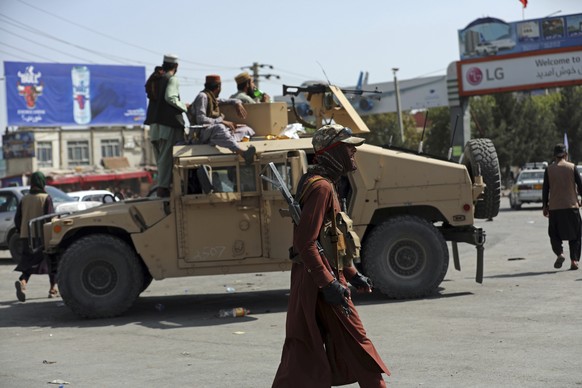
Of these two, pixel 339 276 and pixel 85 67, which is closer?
pixel 339 276

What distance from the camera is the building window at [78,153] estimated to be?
83000mm

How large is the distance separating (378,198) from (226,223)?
1.89 m

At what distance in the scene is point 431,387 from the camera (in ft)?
23.0

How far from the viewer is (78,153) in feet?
273

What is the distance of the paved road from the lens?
7645mm

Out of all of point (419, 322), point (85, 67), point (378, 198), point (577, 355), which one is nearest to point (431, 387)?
point (577, 355)

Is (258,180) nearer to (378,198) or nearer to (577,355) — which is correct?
(378,198)

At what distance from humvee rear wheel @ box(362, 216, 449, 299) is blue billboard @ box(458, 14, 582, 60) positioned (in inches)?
1537

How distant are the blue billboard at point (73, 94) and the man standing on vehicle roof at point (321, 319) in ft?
202

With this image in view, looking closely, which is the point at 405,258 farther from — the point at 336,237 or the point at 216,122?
the point at 336,237

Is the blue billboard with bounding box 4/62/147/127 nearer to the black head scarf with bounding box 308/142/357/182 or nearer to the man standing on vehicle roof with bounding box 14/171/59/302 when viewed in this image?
the man standing on vehicle roof with bounding box 14/171/59/302

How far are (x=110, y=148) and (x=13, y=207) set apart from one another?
62.6 meters

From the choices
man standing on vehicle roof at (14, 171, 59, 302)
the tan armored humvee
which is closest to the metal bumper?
the tan armored humvee

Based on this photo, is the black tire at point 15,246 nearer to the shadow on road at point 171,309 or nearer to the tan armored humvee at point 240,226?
the shadow on road at point 171,309
